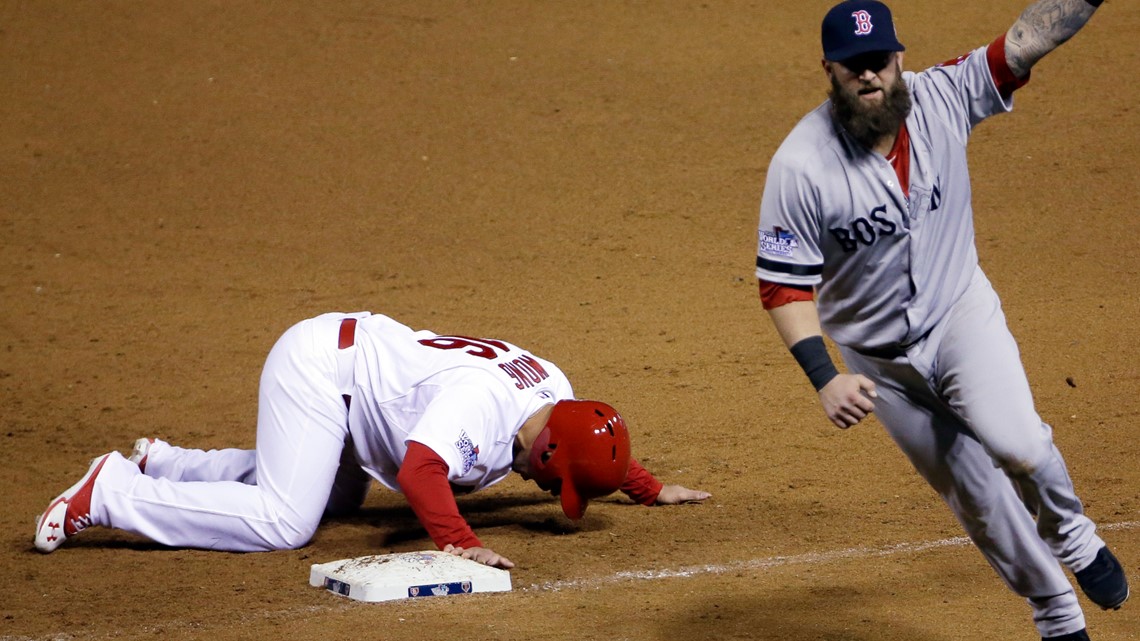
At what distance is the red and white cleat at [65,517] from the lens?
5230 mm

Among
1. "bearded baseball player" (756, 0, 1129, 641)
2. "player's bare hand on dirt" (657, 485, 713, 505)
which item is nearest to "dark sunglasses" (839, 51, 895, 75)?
"bearded baseball player" (756, 0, 1129, 641)

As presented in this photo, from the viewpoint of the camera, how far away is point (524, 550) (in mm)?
5320

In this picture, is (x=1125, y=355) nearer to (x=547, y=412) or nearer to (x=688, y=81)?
(x=547, y=412)

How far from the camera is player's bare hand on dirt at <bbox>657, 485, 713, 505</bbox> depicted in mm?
5758

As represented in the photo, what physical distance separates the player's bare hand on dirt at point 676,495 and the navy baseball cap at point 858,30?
7.96 feet

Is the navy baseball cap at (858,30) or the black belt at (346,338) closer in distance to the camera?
the navy baseball cap at (858,30)

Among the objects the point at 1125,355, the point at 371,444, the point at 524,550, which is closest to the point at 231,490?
the point at 371,444

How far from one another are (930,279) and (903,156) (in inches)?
14.5

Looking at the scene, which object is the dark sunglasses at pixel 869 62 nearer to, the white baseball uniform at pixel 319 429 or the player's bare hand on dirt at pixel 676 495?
the white baseball uniform at pixel 319 429

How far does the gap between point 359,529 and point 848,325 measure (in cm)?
249

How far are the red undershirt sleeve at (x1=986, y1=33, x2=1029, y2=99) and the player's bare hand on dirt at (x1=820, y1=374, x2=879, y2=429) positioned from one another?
102cm

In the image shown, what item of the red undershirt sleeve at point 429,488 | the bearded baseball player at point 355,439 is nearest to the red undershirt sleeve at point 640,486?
the bearded baseball player at point 355,439

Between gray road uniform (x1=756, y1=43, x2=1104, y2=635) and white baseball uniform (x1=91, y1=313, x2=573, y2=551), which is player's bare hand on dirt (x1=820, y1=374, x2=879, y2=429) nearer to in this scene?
gray road uniform (x1=756, y1=43, x2=1104, y2=635)

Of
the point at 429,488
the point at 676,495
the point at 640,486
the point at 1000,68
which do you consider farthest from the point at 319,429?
the point at 1000,68
